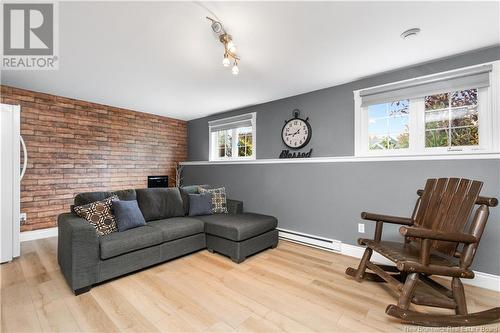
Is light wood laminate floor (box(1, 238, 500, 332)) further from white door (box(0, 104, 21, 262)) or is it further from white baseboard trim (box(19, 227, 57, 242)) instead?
white baseboard trim (box(19, 227, 57, 242))

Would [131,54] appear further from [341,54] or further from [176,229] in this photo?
[341,54]

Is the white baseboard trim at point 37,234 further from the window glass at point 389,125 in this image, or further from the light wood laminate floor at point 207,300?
the window glass at point 389,125

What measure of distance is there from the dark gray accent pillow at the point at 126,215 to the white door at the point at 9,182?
51.4 inches

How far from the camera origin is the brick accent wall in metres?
3.37

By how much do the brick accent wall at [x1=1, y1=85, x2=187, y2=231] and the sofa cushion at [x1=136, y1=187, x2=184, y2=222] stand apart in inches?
62.0

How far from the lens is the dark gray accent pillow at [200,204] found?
334 centimetres

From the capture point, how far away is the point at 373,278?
7.26 feet

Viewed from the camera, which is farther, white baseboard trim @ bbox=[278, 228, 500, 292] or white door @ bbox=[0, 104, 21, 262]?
white door @ bbox=[0, 104, 21, 262]

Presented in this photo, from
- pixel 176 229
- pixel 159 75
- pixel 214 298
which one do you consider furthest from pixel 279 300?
pixel 159 75

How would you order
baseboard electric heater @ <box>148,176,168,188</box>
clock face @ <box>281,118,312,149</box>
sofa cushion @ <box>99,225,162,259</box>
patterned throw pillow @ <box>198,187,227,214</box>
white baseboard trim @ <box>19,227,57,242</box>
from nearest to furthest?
sofa cushion @ <box>99,225,162,259</box>
white baseboard trim @ <box>19,227,57,242</box>
clock face @ <box>281,118,312,149</box>
patterned throw pillow @ <box>198,187,227,214</box>
baseboard electric heater @ <box>148,176,168,188</box>

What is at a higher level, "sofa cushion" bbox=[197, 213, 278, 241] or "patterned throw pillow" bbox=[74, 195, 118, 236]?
"patterned throw pillow" bbox=[74, 195, 118, 236]

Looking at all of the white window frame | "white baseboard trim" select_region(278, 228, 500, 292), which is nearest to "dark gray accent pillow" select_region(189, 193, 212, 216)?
"white baseboard trim" select_region(278, 228, 500, 292)

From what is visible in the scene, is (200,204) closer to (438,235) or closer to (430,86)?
(438,235)

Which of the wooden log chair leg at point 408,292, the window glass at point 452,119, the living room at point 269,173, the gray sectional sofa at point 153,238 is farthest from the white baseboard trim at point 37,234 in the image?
the window glass at point 452,119
